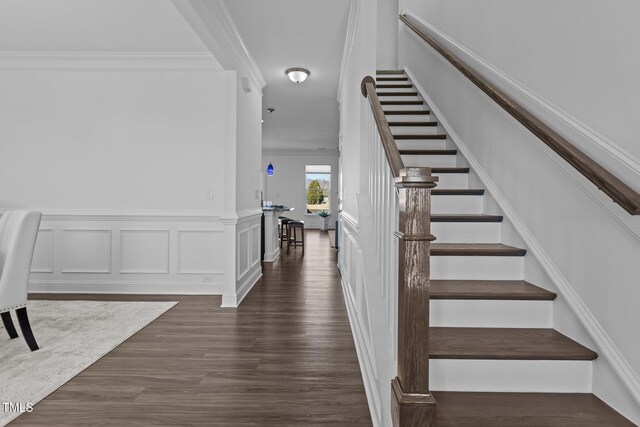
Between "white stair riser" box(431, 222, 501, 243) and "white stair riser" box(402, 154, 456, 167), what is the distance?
0.82 metres

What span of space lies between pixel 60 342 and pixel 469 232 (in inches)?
119

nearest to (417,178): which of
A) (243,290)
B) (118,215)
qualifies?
(243,290)

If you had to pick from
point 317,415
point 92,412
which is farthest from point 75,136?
point 317,415

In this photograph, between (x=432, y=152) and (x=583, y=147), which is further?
(x=432, y=152)

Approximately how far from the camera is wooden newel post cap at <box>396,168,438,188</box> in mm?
1076

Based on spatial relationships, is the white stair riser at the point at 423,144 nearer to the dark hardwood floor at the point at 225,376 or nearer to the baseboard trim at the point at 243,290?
the dark hardwood floor at the point at 225,376

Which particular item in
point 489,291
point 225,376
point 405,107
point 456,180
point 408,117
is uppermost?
point 405,107

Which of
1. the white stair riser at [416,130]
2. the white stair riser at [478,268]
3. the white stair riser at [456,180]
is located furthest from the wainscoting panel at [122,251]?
the white stair riser at [478,268]

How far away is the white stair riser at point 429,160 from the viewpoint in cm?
288

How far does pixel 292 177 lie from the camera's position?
41.1 feet

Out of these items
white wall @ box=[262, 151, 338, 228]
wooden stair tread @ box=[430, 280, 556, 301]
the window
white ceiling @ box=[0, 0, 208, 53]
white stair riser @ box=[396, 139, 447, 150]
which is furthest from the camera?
the window

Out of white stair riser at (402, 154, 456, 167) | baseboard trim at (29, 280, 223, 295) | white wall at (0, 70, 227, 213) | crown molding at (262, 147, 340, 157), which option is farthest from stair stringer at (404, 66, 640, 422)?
crown molding at (262, 147, 340, 157)

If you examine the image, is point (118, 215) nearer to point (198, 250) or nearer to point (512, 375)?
point (198, 250)

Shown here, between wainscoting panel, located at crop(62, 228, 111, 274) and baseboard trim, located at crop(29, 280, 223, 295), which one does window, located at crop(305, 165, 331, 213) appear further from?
wainscoting panel, located at crop(62, 228, 111, 274)
